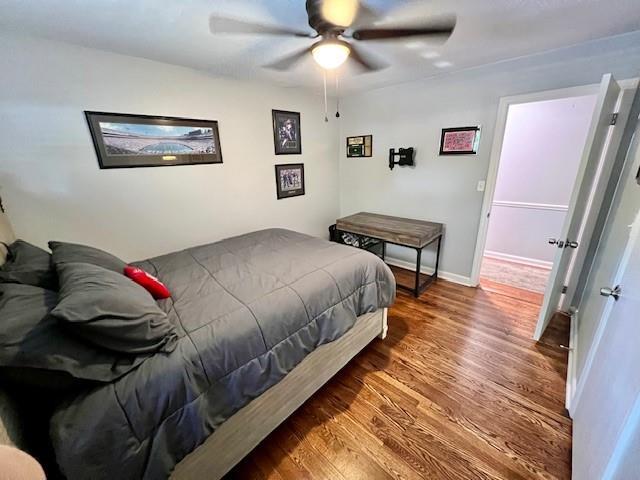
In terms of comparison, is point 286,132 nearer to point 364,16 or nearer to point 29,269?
point 364,16

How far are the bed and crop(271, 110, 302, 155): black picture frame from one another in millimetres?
1573

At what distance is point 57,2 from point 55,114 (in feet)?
2.53

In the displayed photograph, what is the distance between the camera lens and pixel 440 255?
318 cm

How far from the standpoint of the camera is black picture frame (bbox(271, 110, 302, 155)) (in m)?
3.03

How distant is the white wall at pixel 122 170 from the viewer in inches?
67.2

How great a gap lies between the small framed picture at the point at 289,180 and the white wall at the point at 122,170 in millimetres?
89

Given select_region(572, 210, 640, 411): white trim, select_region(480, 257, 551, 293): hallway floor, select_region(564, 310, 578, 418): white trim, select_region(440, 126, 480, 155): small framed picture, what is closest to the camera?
select_region(572, 210, 640, 411): white trim

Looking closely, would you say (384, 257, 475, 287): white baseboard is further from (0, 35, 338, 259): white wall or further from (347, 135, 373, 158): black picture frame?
(0, 35, 338, 259): white wall

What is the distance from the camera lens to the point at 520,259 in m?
3.66

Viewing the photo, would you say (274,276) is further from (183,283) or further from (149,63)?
(149,63)

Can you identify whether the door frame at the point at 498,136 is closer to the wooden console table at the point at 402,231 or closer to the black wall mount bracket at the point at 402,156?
the wooden console table at the point at 402,231

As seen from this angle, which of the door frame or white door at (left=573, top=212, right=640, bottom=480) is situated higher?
the door frame

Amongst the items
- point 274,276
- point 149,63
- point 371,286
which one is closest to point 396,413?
point 371,286

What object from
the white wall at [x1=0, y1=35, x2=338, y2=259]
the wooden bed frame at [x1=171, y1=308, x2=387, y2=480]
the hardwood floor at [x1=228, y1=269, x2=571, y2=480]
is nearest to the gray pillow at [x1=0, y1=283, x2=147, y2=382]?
the wooden bed frame at [x1=171, y1=308, x2=387, y2=480]
